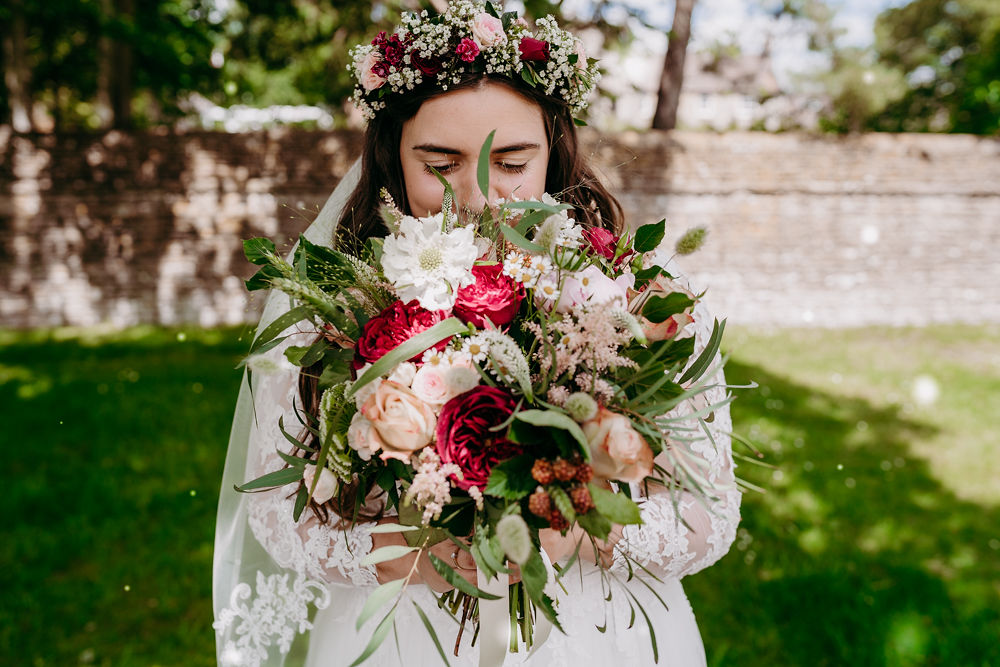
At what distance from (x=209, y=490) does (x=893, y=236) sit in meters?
8.94

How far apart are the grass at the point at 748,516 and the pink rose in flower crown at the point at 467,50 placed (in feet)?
3.72

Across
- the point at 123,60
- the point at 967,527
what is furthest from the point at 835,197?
the point at 123,60

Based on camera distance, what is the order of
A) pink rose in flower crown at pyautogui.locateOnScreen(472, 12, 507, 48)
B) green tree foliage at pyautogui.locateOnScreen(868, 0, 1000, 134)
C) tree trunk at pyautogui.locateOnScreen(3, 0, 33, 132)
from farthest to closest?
green tree foliage at pyautogui.locateOnScreen(868, 0, 1000, 134)
tree trunk at pyautogui.locateOnScreen(3, 0, 33, 132)
pink rose in flower crown at pyautogui.locateOnScreen(472, 12, 507, 48)

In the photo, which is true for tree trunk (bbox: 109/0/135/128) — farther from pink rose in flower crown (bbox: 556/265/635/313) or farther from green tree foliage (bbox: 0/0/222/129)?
pink rose in flower crown (bbox: 556/265/635/313)

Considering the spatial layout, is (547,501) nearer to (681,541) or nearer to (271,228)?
(681,541)

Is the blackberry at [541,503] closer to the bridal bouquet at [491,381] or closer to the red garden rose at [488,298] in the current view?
the bridal bouquet at [491,381]

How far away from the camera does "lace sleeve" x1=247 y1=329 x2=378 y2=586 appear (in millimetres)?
1579

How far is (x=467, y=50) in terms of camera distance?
165cm

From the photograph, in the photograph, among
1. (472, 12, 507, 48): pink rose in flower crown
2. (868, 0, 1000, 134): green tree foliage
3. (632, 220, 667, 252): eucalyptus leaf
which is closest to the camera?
(632, 220, 667, 252): eucalyptus leaf

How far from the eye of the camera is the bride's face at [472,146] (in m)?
1.65

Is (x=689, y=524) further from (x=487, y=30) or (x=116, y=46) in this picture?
(x=116, y=46)

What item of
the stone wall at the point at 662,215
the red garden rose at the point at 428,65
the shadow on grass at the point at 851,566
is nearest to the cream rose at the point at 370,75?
the red garden rose at the point at 428,65

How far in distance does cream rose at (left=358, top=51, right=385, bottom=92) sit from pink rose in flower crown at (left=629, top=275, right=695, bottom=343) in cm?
92

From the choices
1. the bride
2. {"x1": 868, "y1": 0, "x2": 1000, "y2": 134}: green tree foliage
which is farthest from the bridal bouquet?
{"x1": 868, "y1": 0, "x2": 1000, "y2": 134}: green tree foliage
